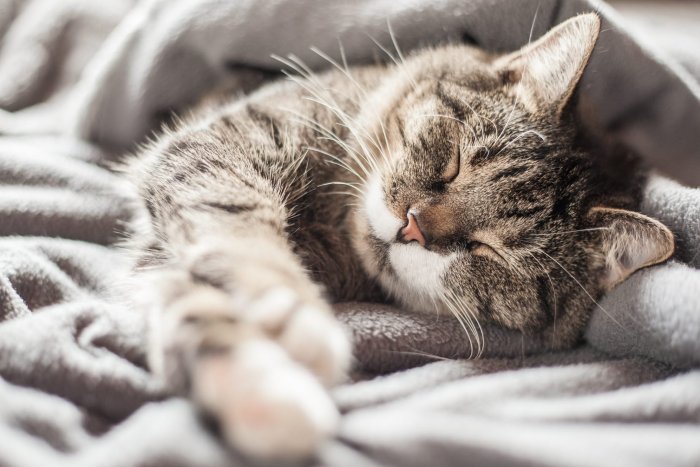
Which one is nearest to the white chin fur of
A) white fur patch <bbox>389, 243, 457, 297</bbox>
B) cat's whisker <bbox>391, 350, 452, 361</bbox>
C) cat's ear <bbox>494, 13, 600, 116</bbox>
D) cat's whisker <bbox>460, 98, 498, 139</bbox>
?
white fur patch <bbox>389, 243, 457, 297</bbox>

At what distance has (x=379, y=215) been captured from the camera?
0.98 m

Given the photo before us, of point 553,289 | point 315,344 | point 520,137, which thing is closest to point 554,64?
point 520,137

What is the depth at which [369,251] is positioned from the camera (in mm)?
1031

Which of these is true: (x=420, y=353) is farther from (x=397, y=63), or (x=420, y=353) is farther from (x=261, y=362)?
(x=397, y=63)

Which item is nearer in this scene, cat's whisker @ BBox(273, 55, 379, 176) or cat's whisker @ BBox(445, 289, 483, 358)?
cat's whisker @ BBox(445, 289, 483, 358)

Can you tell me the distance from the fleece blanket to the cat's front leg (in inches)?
1.8

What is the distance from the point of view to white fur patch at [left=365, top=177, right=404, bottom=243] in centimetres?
96

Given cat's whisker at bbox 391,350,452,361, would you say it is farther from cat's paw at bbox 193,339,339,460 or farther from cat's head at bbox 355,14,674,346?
cat's paw at bbox 193,339,339,460

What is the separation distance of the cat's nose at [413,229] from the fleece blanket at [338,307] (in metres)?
0.14

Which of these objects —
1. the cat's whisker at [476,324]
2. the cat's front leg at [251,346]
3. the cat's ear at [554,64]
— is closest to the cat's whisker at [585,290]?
the cat's whisker at [476,324]

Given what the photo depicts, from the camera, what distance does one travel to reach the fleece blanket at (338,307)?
634mm

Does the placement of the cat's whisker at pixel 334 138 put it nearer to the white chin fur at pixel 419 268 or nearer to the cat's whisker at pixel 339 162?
the cat's whisker at pixel 339 162

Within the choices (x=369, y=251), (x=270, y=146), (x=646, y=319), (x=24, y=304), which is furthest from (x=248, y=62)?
(x=646, y=319)

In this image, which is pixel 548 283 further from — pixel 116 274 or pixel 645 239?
pixel 116 274
